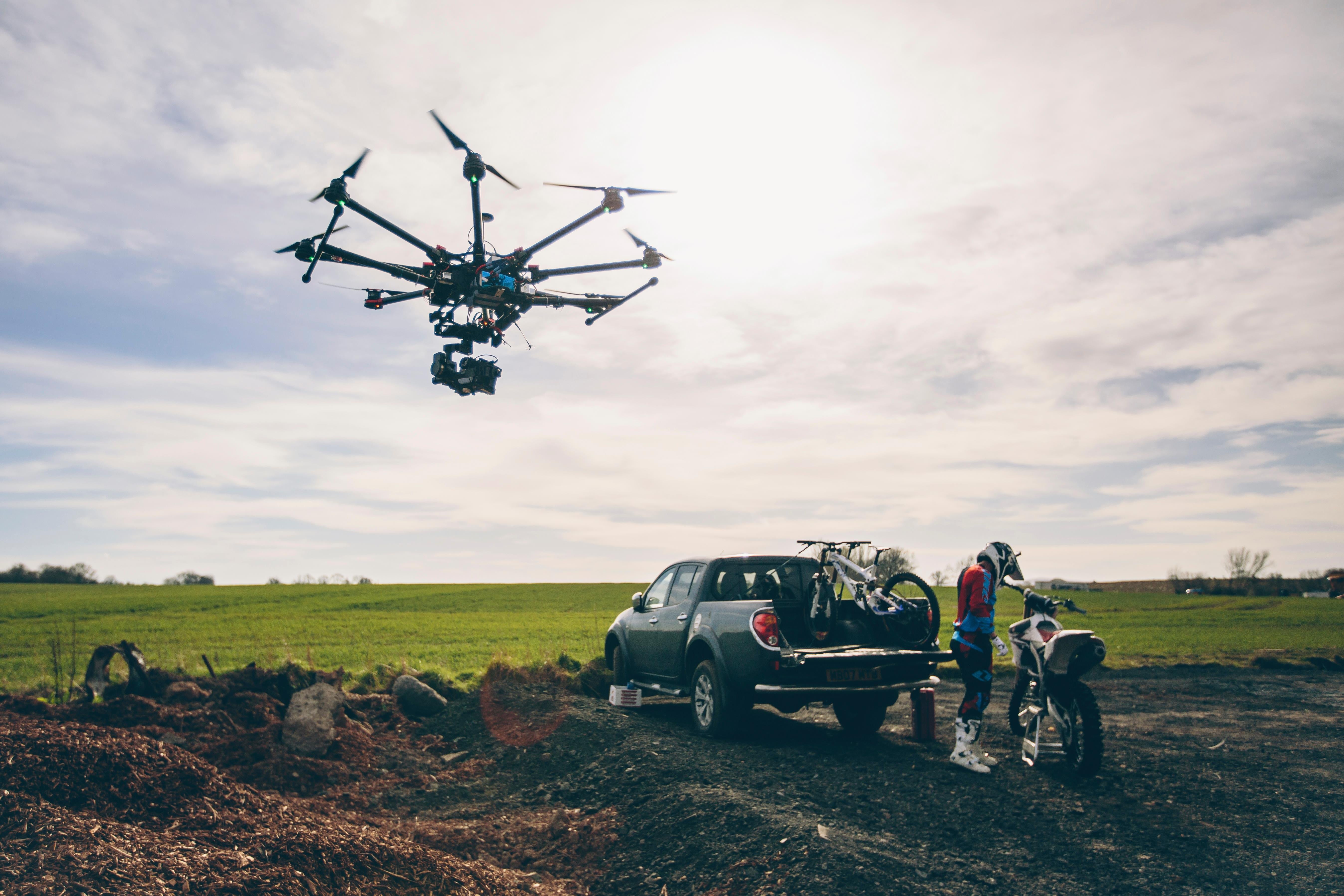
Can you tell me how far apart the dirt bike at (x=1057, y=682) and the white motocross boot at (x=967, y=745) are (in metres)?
0.54

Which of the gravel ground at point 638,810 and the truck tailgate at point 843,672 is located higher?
the truck tailgate at point 843,672

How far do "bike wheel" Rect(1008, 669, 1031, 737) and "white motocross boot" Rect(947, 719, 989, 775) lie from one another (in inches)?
21.5

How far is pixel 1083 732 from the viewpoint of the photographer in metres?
6.84

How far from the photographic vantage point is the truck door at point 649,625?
10.3m

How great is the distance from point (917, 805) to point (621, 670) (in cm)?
583

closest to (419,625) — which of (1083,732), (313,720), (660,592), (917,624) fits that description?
(313,720)

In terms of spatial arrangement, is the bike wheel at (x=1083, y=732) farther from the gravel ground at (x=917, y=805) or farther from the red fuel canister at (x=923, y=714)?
the red fuel canister at (x=923, y=714)

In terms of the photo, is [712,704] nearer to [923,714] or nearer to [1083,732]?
[923,714]

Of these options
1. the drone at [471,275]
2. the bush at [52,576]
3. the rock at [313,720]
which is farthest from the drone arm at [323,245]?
the bush at [52,576]

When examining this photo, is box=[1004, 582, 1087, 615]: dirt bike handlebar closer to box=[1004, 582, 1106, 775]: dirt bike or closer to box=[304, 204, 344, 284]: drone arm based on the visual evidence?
box=[1004, 582, 1106, 775]: dirt bike

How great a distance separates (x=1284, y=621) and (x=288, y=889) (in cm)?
4780

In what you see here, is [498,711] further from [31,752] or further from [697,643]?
[31,752]

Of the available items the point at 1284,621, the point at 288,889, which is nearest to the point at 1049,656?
the point at 288,889

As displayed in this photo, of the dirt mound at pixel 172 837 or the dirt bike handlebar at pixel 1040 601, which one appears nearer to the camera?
the dirt mound at pixel 172 837
